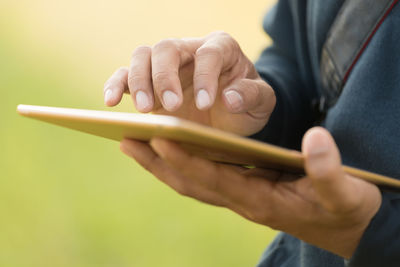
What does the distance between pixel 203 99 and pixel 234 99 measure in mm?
64

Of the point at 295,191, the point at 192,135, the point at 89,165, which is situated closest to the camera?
the point at 192,135

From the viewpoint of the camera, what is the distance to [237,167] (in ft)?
2.14

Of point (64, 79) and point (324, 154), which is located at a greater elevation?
point (324, 154)

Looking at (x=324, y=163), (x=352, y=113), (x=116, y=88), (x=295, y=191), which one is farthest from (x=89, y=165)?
(x=324, y=163)

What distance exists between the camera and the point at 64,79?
276 centimetres

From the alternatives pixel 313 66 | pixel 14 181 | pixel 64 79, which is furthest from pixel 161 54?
pixel 64 79

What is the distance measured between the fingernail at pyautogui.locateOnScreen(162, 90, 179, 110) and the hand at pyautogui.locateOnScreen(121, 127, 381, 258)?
0.09m

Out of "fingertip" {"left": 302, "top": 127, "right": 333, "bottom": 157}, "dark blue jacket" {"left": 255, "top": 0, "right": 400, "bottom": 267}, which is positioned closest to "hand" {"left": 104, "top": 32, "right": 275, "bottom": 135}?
"dark blue jacket" {"left": 255, "top": 0, "right": 400, "bottom": 267}

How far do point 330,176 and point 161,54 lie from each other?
36 cm

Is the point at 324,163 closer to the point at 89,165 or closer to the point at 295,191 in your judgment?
the point at 295,191

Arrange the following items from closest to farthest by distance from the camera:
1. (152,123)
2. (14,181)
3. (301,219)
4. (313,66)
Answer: (152,123)
(301,219)
(313,66)
(14,181)

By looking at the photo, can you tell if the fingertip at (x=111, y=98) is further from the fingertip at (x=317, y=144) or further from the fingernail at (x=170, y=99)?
the fingertip at (x=317, y=144)

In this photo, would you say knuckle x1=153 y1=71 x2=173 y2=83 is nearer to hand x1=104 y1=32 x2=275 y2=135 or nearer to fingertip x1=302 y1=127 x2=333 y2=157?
hand x1=104 y1=32 x2=275 y2=135

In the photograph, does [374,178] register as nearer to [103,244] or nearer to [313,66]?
[313,66]
